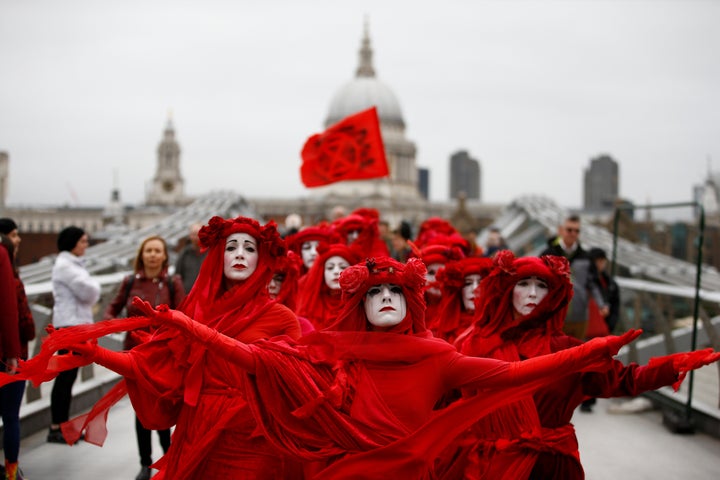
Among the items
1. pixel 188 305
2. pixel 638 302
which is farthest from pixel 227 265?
pixel 638 302

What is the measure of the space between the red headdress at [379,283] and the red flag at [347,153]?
287 inches

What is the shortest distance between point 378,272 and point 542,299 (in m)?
1.12

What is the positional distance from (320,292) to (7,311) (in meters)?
2.31

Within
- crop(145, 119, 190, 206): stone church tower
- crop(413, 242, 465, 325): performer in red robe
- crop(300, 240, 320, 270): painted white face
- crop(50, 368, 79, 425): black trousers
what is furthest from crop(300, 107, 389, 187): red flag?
crop(145, 119, 190, 206): stone church tower

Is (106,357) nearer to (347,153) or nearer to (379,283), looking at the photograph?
(379,283)

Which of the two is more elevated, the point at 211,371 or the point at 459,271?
the point at 459,271

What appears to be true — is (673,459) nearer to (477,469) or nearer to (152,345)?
(477,469)

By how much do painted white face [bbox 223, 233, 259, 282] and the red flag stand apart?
21.9ft

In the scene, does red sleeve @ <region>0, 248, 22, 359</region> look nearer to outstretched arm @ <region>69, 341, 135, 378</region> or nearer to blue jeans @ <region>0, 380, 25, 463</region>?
blue jeans @ <region>0, 380, 25, 463</region>

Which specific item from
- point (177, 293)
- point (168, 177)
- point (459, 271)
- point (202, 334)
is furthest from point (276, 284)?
point (168, 177)

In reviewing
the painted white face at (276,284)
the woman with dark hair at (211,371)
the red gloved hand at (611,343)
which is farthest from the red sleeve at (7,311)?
the red gloved hand at (611,343)

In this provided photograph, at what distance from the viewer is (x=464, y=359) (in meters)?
4.10

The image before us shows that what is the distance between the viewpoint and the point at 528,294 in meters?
4.85

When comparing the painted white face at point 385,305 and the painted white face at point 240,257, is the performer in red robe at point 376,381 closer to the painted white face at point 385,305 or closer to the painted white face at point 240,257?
the painted white face at point 385,305
